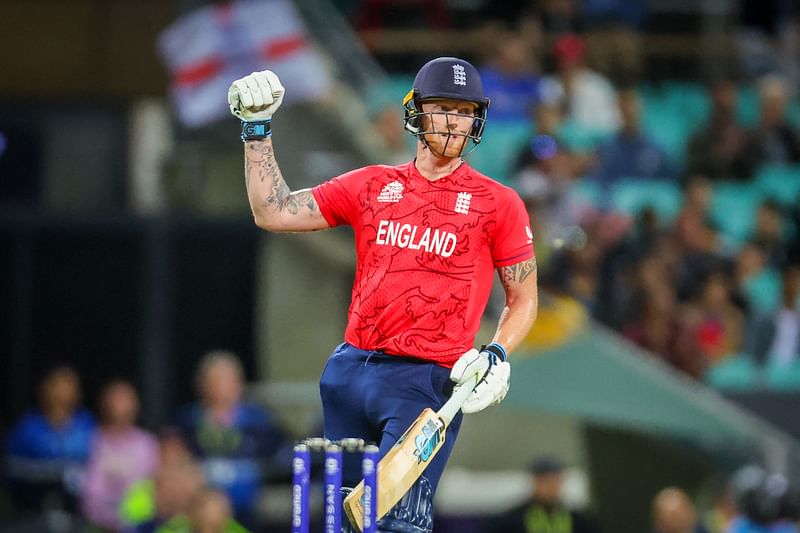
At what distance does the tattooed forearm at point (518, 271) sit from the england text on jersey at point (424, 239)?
293 millimetres

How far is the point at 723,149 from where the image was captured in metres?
Result: 16.1

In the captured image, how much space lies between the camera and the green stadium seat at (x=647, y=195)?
15.1 meters

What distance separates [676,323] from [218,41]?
4.79 metres

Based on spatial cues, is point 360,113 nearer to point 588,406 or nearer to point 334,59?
point 334,59

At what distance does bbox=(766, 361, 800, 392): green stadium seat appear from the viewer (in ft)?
44.1

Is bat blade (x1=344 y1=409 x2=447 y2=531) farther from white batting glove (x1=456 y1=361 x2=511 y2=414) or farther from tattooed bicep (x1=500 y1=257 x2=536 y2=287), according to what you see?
tattooed bicep (x1=500 y1=257 x2=536 y2=287)

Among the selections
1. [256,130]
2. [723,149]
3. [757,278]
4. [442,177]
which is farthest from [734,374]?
[256,130]

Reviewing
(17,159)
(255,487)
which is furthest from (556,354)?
(17,159)

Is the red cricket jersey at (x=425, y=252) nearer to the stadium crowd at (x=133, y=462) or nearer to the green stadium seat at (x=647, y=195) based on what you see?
the stadium crowd at (x=133, y=462)

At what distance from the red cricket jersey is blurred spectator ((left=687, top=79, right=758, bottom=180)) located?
10.0m

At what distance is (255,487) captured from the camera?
12344mm

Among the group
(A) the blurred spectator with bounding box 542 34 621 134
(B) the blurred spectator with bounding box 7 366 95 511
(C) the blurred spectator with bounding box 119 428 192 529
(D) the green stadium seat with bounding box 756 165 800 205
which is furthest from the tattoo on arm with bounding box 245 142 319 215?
(D) the green stadium seat with bounding box 756 165 800 205

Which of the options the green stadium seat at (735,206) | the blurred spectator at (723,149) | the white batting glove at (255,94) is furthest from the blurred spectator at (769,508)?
the blurred spectator at (723,149)

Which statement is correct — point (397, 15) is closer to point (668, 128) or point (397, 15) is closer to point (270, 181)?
point (668, 128)
